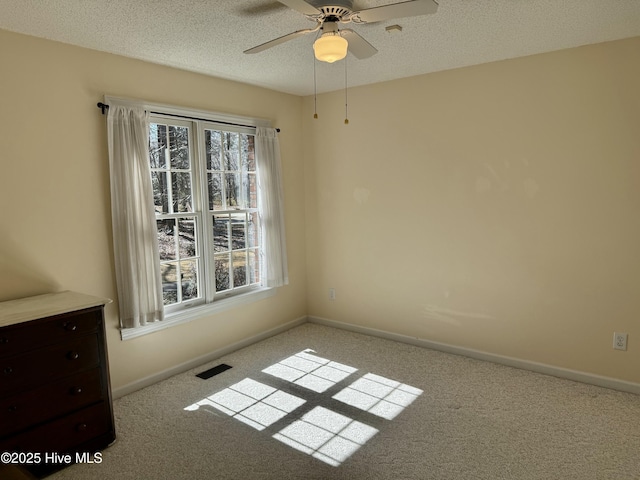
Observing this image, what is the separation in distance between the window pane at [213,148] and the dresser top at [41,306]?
1.64 m

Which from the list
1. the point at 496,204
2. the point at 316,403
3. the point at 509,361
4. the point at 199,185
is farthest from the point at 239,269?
the point at 509,361

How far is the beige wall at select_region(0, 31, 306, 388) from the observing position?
261 cm

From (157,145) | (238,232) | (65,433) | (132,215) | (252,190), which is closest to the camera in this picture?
(65,433)

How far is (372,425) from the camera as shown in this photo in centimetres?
274

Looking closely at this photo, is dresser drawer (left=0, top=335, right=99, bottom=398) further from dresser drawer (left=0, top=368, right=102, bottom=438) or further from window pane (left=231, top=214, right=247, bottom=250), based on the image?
window pane (left=231, top=214, right=247, bottom=250)

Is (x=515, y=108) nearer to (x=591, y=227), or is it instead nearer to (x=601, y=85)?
(x=601, y=85)

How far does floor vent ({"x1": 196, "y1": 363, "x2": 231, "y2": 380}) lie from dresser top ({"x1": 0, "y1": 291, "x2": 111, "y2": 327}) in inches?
49.6

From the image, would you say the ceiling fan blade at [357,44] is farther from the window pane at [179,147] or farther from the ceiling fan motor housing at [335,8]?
the window pane at [179,147]

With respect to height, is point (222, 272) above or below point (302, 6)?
below

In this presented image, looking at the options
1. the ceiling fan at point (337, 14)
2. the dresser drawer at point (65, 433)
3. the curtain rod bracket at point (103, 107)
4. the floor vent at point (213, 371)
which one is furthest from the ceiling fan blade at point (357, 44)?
the floor vent at point (213, 371)

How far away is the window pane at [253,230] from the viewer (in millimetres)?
4250

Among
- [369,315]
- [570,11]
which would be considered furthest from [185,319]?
[570,11]

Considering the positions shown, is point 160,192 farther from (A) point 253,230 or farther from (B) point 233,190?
(A) point 253,230

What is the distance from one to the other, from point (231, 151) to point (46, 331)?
2.27 metres
